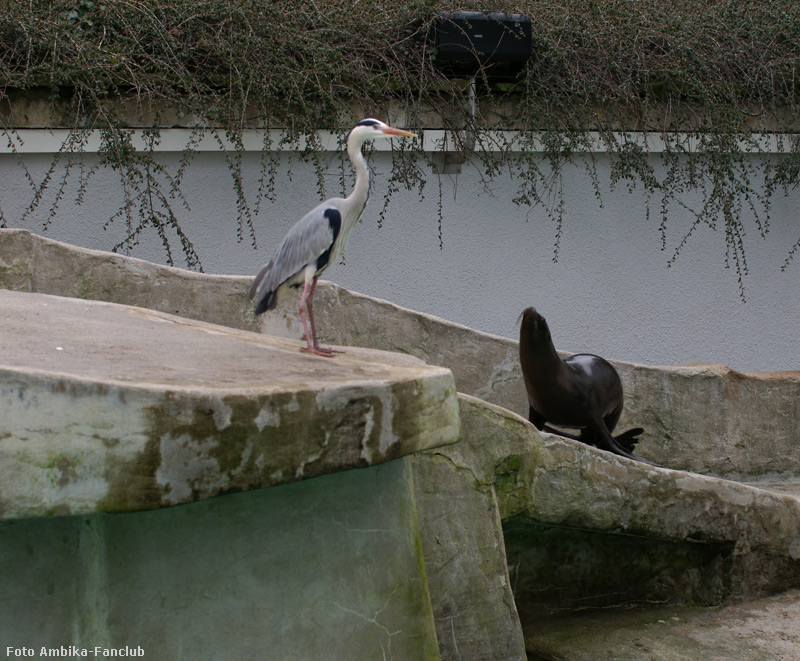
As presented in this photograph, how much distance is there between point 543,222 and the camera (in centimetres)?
533

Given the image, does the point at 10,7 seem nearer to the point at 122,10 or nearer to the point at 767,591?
the point at 122,10

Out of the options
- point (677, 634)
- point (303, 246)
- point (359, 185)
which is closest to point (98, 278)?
point (303, 246)

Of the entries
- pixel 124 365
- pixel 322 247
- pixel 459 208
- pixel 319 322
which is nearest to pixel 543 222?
pixel 459 208

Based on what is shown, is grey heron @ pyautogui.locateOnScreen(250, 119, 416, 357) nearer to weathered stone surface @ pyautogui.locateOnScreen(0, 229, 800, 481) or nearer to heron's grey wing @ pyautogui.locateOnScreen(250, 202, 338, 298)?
heron's grey wing @ pyautogui.locateOnScreen(250, 202, 338, 298)

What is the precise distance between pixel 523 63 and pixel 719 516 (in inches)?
118

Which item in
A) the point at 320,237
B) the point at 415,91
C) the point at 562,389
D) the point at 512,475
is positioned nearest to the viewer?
the point at 320,237

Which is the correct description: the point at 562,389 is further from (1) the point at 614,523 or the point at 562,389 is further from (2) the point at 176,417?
(2) the point at 176,417

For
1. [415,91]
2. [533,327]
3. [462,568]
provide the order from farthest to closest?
[415,91] → [533,327] → [462,568]

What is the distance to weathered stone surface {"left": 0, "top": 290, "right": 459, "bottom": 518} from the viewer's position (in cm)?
168

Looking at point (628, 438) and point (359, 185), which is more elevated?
point (359, 185)

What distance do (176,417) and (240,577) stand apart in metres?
0.54

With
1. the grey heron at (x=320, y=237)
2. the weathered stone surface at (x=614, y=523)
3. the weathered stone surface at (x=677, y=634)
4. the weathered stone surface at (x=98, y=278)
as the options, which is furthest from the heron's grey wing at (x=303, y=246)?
the weathered stone surface at (x=677, y=634)

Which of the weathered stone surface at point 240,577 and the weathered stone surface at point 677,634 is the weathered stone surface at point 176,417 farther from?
the weathered stone surface at point 677,634

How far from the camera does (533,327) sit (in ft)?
12.3
